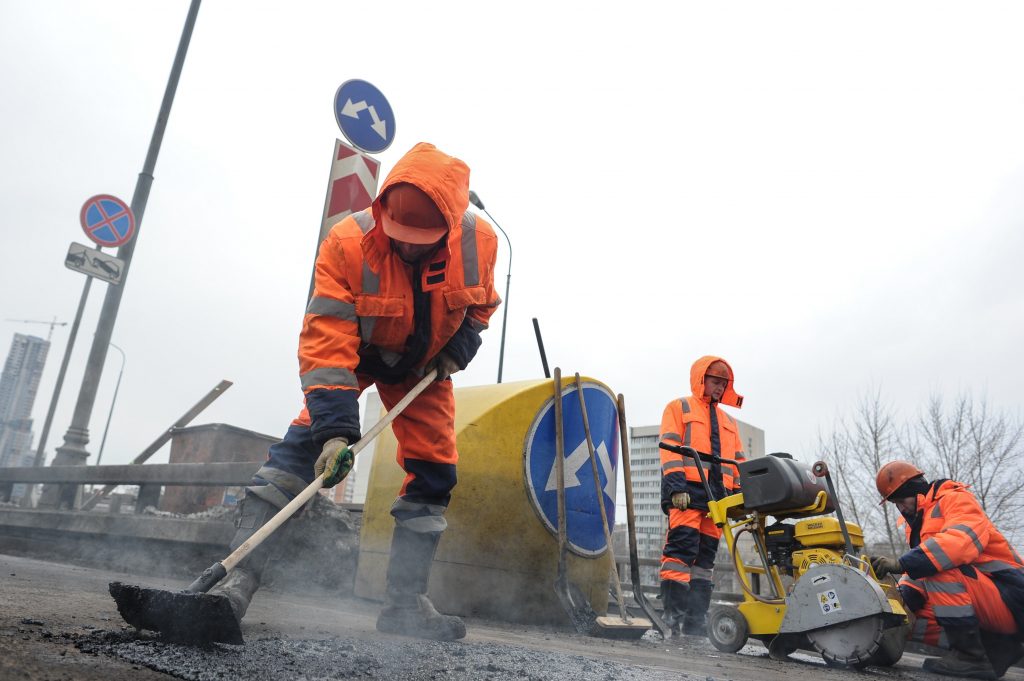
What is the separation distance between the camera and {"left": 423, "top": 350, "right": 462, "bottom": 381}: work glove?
2.75m

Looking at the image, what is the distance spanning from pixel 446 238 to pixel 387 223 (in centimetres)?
22

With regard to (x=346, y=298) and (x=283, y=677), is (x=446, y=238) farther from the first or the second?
(x=283, y=677)

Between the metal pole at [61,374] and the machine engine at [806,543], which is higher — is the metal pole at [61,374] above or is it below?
above

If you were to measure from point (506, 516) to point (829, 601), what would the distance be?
1.62 m

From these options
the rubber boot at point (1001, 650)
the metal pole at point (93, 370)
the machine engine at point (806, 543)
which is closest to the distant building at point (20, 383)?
the metal pole at point (93, 370)

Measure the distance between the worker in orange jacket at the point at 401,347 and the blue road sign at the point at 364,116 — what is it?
270 centimetres

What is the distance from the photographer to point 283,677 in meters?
1.40

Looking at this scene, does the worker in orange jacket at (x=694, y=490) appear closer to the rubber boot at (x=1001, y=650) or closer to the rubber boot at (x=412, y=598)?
the rubber boot at (x=1001, y=650)

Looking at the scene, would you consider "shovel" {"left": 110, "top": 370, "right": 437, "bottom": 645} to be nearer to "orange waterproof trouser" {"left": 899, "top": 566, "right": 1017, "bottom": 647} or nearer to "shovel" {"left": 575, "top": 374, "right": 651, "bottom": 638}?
"shovel" {"left": 575, "top": 374, "right": 651, "bottom": 638}

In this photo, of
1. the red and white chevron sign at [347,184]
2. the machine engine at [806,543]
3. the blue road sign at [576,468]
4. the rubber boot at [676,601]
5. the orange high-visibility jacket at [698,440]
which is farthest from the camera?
the red and white chevron sign at [347,184]

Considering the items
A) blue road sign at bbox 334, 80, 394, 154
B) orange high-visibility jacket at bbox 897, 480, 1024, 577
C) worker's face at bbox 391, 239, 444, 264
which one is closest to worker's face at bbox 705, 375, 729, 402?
orange high-visibility jacket at bbox 897, 480, 1024, 577

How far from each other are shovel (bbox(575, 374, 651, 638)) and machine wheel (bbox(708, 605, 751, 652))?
0.38m

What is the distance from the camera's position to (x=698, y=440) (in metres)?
4.83

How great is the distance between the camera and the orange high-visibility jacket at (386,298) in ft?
7.65
